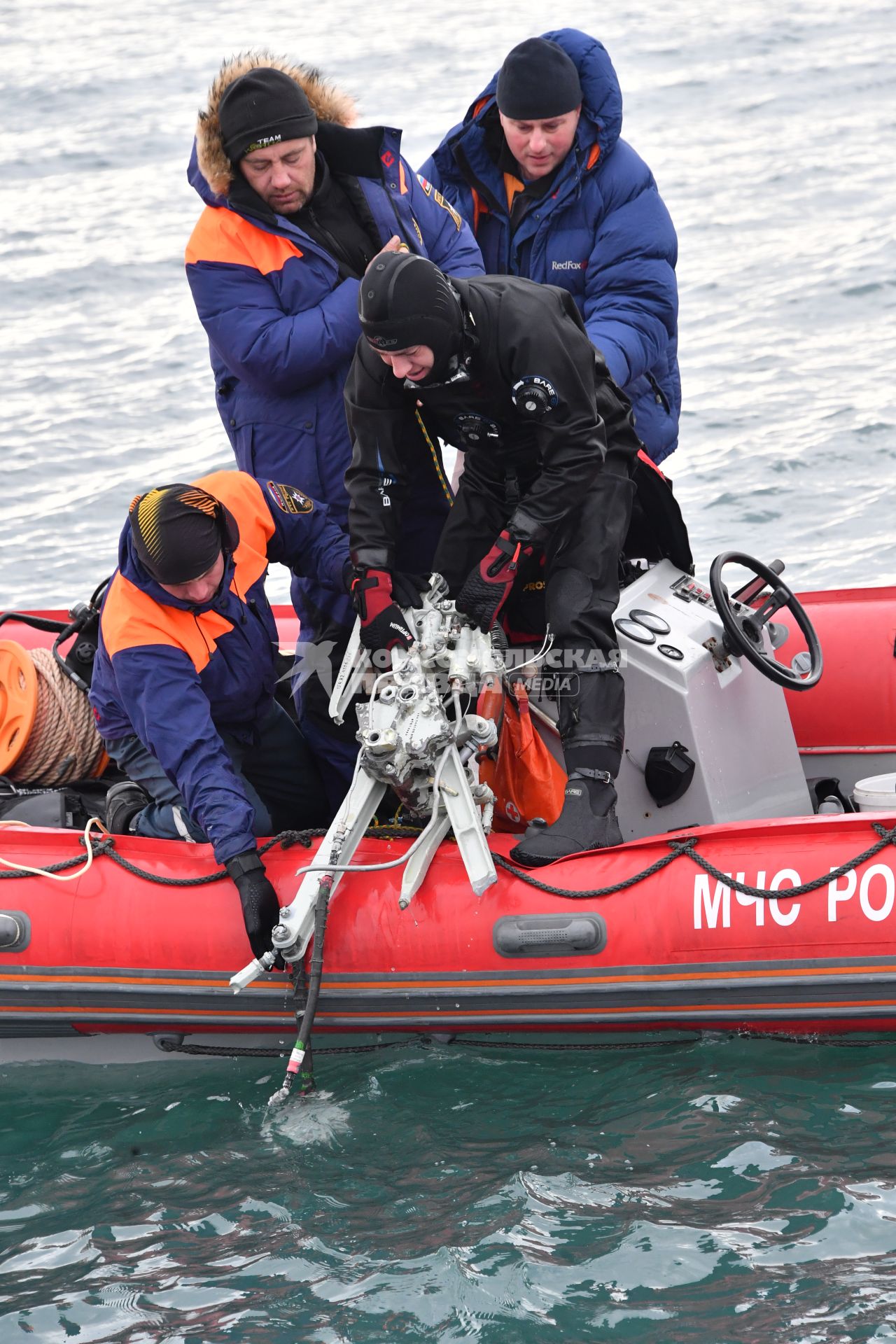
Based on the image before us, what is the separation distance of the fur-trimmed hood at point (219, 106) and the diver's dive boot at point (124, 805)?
1.51m

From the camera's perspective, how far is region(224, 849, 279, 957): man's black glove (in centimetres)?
346

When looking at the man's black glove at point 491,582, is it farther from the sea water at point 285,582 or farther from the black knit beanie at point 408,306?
the sea water at point 285,582

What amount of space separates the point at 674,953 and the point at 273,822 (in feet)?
4.10

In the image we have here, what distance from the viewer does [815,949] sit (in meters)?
3.36

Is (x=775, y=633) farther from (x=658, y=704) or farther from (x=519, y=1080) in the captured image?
(x=519, y=1080)

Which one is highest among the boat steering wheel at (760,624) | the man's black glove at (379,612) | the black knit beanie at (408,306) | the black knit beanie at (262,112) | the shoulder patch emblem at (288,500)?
the black knit beanie at (262,112)

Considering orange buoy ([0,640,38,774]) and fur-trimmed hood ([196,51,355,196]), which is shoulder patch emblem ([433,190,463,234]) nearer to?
fur-trimmed hood ([196,51,355,196])

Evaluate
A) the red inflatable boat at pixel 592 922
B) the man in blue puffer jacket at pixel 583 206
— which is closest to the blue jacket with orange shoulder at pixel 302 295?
the man in blue puffer jacket at pixel 583 206

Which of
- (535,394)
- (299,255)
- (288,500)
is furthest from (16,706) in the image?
(535,394)

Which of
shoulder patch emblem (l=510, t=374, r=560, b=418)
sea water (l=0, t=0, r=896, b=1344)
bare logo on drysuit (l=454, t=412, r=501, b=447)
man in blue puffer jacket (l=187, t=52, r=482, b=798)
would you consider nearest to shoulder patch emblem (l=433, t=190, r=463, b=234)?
man in blue puffer jacket (l=187, t=52, r=482, b=798)

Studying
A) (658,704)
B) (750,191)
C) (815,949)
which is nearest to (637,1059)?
(815,949)

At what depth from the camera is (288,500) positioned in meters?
3.90

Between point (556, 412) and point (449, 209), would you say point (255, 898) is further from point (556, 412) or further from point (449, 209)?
point (449, 209)

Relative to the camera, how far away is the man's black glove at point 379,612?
11.9 feet
